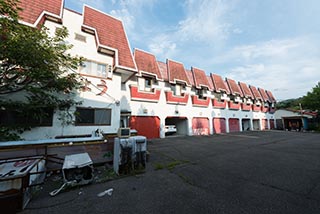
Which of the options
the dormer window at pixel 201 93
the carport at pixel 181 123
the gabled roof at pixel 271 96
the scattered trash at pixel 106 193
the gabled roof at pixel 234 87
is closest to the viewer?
the scattered trash at pixel 106 193

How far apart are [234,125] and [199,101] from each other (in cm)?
929

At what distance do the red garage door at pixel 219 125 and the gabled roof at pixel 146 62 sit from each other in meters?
10.8

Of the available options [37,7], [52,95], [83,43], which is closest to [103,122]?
[52,95]

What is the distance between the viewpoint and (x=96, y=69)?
29.0ft

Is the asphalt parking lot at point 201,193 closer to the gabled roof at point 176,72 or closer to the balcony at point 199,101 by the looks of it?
A: the gabled roof at point 176,72

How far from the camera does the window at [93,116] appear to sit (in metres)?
8.07

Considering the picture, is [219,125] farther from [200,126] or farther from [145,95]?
[145,95]

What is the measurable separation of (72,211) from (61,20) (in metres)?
10.2

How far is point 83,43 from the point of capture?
28.6 feet

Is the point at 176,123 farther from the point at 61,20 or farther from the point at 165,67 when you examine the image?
the point at 61,20

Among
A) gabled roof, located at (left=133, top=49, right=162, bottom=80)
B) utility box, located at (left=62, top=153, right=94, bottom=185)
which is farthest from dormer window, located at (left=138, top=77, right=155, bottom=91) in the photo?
utility box, located at (left=62, top=153, right=94, bottom=185)

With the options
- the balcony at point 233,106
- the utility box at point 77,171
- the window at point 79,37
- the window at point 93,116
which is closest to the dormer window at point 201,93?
the balcony at point 233,106

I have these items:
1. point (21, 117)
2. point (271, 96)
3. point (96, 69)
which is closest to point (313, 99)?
point (271, 96)

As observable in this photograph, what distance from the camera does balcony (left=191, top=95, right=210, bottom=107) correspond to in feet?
51.9
